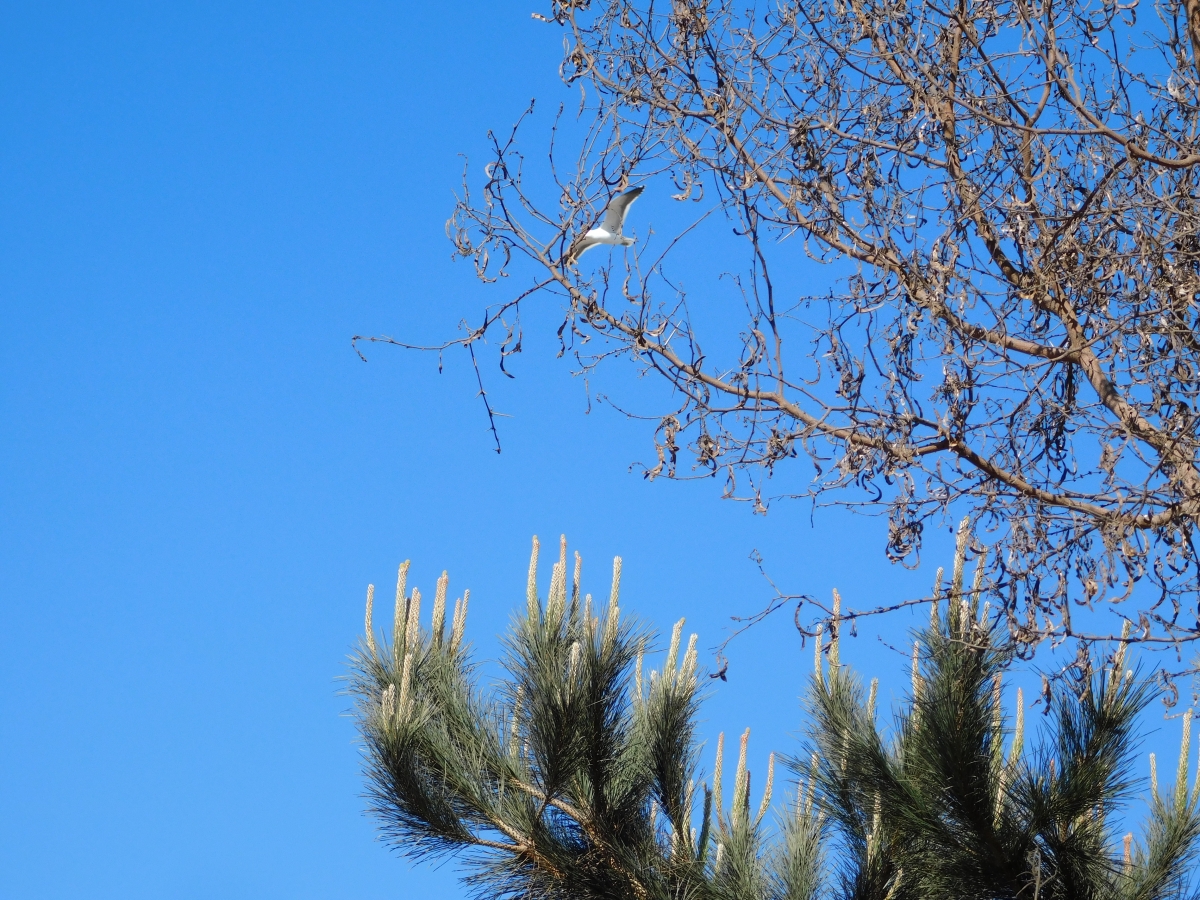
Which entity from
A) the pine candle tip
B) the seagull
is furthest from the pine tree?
the seagull

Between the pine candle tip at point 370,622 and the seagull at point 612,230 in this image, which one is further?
the pine candle tip at point 370,622

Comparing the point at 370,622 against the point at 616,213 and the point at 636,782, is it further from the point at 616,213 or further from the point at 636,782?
the point at 616,213

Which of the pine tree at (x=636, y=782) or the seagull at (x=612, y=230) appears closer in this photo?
the seagull at (x=612, y=230)

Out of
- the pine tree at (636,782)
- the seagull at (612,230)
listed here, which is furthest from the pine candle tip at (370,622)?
the seagull at (612,230)

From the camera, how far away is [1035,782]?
5.44 metres

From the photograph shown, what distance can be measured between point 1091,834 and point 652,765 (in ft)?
6.84

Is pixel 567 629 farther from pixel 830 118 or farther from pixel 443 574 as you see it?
pixel 830 118

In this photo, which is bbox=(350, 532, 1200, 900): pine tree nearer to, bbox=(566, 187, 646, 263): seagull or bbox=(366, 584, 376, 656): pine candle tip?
bbox=(366, 584, 376, 656): pine candle tip

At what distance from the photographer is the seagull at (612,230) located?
3.85 m

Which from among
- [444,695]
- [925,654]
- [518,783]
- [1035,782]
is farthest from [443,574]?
[1035,782]

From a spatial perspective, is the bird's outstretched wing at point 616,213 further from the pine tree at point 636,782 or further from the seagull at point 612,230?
the pine tree at point 636,782

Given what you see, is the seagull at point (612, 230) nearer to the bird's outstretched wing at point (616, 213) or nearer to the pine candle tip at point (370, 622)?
the bird's outstretched wing at point (616, 213)

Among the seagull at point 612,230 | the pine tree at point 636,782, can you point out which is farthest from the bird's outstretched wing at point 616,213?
the pine tree at point 636,782

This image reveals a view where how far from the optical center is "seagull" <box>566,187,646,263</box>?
385 centimetres
